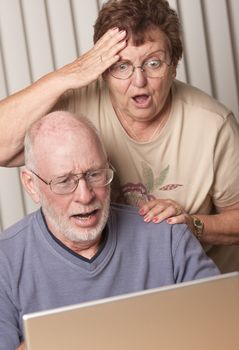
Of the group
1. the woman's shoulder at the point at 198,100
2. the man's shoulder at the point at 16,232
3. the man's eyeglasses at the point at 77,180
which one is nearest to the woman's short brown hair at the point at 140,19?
the woman's shoulder at the point at 198,100

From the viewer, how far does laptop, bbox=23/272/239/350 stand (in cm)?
91

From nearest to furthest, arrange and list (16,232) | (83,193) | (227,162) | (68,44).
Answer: (83,193) < (16,232) < (227,162) < (68,44)

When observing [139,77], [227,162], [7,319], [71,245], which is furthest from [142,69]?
[7,319]

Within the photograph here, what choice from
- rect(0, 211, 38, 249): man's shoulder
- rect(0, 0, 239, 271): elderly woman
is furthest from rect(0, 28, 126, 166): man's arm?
rect(0, 211, 38, 249): man's shoulder

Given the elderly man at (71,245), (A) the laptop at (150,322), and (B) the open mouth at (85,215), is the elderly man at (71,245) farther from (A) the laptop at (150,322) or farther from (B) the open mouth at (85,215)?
(A) the laptop at (150,322)

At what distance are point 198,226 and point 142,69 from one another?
16.0 inches

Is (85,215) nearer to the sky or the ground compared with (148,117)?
nearer to the ground

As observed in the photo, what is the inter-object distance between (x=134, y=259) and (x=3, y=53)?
1.25 metres

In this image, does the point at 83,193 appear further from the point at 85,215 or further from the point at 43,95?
the point at 43,95

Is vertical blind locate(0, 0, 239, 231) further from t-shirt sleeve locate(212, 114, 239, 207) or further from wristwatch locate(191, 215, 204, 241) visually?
wristwatch locate(191, 215, 204, 241)

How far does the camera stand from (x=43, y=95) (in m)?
1.76

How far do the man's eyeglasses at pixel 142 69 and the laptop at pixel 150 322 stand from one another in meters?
0.86

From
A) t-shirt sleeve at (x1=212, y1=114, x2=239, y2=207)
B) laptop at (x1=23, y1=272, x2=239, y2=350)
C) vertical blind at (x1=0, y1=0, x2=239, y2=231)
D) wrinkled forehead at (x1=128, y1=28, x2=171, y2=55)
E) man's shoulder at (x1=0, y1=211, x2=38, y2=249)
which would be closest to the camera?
laptop at (x1=23, y1=272, x2=239, y2=350)

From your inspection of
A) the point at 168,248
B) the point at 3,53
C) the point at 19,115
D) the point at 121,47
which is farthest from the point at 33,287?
the point at 3,53
